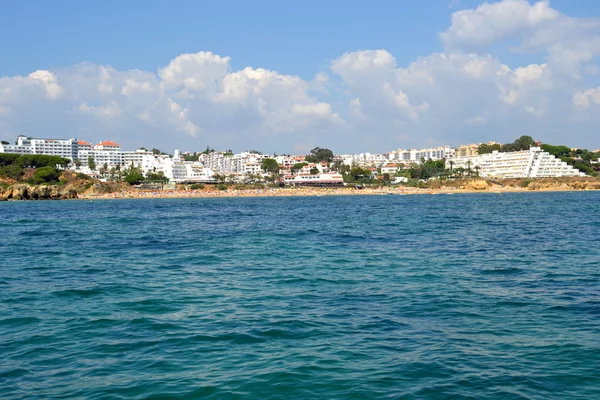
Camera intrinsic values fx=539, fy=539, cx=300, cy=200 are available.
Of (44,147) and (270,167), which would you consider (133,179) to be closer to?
(270,167)

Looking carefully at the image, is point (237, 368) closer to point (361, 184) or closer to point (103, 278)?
point (103, 278)

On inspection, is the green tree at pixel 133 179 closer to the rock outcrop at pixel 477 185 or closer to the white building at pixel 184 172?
the white building at pixel 184 172

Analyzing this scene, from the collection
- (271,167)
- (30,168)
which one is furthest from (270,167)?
(30,168)

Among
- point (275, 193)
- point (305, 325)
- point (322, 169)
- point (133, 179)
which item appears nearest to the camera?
point (305, 325)

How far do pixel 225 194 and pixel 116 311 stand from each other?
337ft

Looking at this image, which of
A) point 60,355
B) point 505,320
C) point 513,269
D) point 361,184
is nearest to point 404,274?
point 513,269

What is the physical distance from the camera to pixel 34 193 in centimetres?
9588

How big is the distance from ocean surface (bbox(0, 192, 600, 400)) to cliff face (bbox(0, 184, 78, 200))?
8264cm

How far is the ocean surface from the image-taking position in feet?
23.8

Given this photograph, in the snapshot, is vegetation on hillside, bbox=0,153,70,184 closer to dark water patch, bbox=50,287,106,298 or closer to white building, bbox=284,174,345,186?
white building, bbox=284,174,345,186

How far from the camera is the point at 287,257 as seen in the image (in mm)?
19828

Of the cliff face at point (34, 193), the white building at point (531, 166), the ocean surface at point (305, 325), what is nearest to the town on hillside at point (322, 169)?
the white building at point (531, 166)

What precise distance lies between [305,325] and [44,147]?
189887 millimetres

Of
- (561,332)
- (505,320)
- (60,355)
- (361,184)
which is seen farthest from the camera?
(361,184)
